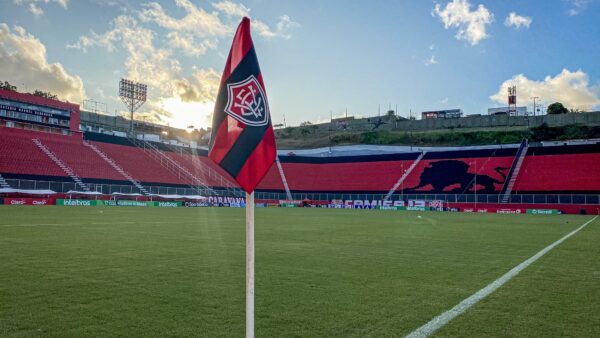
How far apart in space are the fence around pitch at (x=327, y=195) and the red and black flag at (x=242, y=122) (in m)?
48.9

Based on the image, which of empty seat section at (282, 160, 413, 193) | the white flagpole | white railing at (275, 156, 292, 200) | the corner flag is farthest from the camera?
white railing at (275, 156, 292, 200)

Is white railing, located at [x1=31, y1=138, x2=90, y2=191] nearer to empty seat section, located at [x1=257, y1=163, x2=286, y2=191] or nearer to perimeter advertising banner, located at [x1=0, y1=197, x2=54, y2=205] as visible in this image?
perimeter advertising banner, located at [x1=0, y1=197, x2=54, y2=205]

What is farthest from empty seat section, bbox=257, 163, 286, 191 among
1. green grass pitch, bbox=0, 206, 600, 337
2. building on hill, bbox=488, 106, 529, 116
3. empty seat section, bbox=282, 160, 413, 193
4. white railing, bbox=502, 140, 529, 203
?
green grass pitch, bbox=0, 206, 600, 337

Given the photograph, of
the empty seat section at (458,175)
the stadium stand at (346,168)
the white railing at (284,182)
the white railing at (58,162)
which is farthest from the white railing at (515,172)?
the white railing at (58,162)

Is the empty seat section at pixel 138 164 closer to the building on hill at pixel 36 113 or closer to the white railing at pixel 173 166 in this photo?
the white railing at pixel 173 166

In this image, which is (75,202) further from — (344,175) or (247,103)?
(247,103)

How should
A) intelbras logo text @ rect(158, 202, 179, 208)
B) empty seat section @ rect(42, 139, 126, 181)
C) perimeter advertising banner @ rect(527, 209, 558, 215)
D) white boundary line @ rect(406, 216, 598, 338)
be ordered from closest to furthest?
white boundary line @ rect(406, 216, 598, 338), perimeter advertising banner @ rect(527, 209, 558, 215), intelbras logo text @ rect(158, 202, 179, 208), empty seat section @ rect(42, 139, 126, 181)

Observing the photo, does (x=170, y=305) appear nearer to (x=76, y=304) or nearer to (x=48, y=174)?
(x=76, y=304)

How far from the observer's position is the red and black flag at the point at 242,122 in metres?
3.52

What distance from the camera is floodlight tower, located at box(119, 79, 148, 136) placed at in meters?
78.7

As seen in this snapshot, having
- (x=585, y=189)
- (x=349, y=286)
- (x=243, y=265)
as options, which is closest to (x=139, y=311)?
(x=349, y=286)

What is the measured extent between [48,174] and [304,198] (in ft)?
119

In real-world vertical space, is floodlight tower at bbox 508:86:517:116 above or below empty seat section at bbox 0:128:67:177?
above

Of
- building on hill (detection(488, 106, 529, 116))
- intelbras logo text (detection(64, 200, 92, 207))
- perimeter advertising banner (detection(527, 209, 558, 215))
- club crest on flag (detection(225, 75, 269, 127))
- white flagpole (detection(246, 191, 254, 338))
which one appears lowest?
perimeter advertising banner (detection(527, 209, 558, 215))
